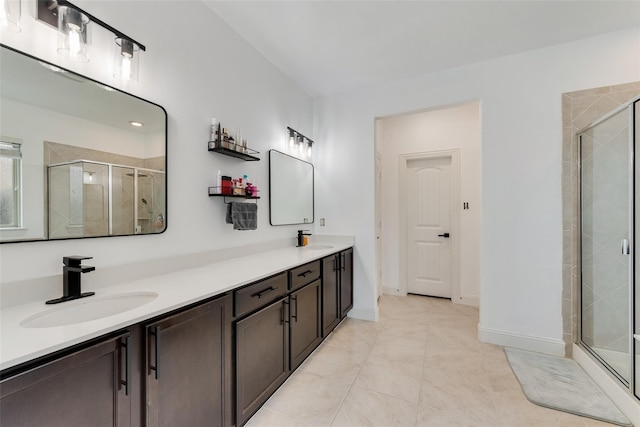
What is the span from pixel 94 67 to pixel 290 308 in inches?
70.3

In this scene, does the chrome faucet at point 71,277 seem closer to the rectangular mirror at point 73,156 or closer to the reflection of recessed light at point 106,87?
the rectangular mirror at point 73,156

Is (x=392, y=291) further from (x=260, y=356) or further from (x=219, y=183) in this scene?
(x=219, y=183)

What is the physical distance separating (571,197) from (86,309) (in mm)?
3497

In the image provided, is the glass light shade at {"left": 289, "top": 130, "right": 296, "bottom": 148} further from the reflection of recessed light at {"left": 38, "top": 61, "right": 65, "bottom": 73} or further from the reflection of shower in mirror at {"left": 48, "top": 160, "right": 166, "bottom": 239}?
the reflection of recessed light at {"left": 38, "top": 61, "right": 65, "bottom": 73}

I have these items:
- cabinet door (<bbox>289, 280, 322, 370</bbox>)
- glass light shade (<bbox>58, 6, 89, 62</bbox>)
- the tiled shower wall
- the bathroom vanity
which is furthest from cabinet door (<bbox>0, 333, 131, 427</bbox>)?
the tiled shower wall

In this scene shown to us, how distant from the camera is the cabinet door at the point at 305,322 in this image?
6.76 ft

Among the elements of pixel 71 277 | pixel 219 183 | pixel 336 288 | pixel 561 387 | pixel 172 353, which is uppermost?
pixel 219 183

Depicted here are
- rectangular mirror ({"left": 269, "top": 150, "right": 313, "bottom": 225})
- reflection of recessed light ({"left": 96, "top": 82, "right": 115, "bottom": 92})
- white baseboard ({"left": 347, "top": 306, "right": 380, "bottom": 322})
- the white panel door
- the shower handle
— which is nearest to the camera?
reflection of recessed light ({"left": 96, "top": 82, "right": 115, "bottom": 92})

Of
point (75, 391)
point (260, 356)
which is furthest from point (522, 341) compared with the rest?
point (75, 391)

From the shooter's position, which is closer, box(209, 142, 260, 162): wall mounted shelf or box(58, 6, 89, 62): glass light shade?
box(58, 6, 89, 62): glass light shade

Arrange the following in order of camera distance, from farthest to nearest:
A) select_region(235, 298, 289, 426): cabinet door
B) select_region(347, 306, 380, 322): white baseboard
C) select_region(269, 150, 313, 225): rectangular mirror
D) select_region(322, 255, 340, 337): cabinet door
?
select_region(347, 306, 380, 322): white baseboard → select_region(269, 150, 313, 225): rectangular mirror → select_region(322, 255, 340, 337): cabinet door → select_region(235, 298, 289, 426): cabinet door

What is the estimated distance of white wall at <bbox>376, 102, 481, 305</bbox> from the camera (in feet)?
12.2

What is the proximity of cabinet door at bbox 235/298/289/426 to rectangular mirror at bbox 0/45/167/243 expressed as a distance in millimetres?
831

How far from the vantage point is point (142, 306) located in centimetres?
114
